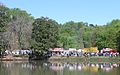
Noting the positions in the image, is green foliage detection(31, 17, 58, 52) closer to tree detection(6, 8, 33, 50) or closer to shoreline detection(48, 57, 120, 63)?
shoreline detection(48, 57, 120, 63)

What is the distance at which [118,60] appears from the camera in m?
77.4

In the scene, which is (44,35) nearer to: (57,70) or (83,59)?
(83,59)

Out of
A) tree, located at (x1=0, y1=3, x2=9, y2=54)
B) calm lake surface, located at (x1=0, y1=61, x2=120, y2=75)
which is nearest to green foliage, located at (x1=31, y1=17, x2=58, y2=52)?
tree, located at (x1=0, y1=3, x2=9, y2=54)

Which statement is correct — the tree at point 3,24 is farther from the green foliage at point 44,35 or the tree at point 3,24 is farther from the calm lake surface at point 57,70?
the calm lake surface at point 57,70

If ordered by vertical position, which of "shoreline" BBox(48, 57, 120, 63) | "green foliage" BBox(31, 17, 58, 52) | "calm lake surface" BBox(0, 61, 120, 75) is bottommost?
"calm lake surface" BBox(0, 61, 120, 75)

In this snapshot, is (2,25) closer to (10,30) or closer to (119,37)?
(10,30)

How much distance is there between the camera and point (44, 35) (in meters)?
82.9

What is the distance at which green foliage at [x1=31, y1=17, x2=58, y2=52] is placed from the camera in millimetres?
82062

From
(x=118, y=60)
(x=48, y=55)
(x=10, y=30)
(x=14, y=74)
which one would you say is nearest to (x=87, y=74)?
(x=14, y=74)

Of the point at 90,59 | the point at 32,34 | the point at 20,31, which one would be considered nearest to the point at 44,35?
the point at 32,34

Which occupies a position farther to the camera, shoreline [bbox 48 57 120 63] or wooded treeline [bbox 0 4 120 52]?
wooded treeline [bbox 0 4 120 52]

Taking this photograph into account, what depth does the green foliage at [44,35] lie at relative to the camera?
269ft

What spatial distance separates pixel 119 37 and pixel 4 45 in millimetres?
31633

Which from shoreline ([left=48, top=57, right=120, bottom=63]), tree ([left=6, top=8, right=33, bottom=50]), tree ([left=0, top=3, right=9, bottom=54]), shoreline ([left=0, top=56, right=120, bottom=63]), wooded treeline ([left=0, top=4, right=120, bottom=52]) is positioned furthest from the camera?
tree ([left=6, top=8, right=33, bottom=50])
